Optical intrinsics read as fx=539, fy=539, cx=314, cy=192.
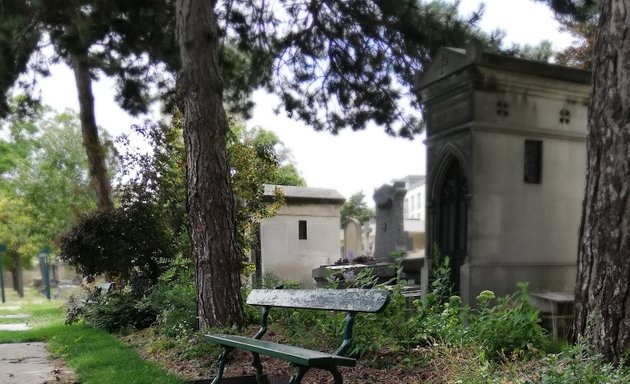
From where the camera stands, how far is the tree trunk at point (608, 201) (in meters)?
3.69

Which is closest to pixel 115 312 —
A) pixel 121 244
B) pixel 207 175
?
pixel 121 244

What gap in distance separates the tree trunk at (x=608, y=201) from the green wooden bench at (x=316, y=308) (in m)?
1.58

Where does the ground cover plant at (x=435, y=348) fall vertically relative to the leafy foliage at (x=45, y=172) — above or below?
below

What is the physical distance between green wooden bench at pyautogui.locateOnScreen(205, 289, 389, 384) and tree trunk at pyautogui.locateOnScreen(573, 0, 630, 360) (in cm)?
158

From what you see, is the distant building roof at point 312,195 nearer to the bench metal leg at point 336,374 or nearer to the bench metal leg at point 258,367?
the bench metal leg at point 258,367

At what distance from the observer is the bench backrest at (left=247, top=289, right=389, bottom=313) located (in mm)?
3562

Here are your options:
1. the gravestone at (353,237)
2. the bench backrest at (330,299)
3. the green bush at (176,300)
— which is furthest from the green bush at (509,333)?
the gravestone at (353,237)

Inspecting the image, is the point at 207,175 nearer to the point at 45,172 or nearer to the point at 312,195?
the point at 312,195

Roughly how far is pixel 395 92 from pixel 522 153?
5.09m

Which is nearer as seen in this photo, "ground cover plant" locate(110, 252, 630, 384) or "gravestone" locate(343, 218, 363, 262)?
"ground cover plant" locate(110, 252, 630, 384)

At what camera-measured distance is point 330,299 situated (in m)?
3.99

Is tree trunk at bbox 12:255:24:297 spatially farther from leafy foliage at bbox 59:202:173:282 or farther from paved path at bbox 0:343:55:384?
paved path at bbox 0:343:55:384

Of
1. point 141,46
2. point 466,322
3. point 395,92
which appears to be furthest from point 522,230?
point 141,46

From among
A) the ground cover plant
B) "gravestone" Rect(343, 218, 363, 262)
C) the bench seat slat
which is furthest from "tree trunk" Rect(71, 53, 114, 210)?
the bench seat slat
